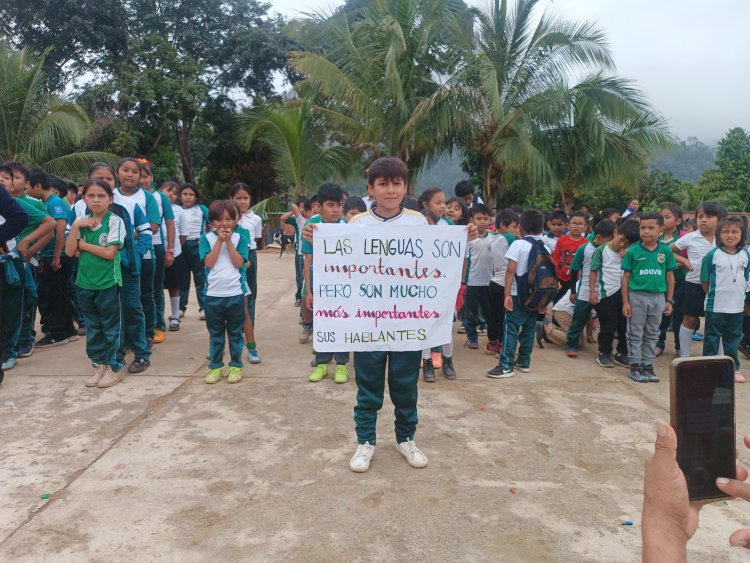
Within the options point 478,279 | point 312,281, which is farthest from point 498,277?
point 312,281

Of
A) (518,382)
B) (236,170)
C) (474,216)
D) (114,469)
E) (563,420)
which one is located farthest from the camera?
(236,170)

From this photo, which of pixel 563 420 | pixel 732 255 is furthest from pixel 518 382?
pixel 732 255

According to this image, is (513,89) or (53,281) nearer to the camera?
(53,281)

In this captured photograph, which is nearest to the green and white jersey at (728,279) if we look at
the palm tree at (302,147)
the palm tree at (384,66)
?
the palm tree at (384,66)

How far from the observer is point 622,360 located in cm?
512

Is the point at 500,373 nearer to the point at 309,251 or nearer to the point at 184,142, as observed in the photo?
the point at 309,251

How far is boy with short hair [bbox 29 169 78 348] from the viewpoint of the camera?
524 cm

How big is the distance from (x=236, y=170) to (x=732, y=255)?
1803 cm

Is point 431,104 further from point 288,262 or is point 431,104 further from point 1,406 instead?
point 1,406

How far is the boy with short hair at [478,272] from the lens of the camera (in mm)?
5473

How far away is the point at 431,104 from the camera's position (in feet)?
38.3

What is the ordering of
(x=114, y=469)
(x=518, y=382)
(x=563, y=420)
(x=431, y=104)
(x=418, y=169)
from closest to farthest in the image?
(x=114, y=469), (x=563, y=420), (x=518, y=382), (x=431, y=104), (x=418, y=169)

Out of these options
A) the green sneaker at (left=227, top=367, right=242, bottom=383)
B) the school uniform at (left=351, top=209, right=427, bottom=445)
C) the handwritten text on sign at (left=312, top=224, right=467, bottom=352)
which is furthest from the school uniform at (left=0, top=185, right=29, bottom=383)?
the school uniform at (left=351, top=209, right=427, bottom=445)

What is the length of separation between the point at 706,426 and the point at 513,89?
1291cm
